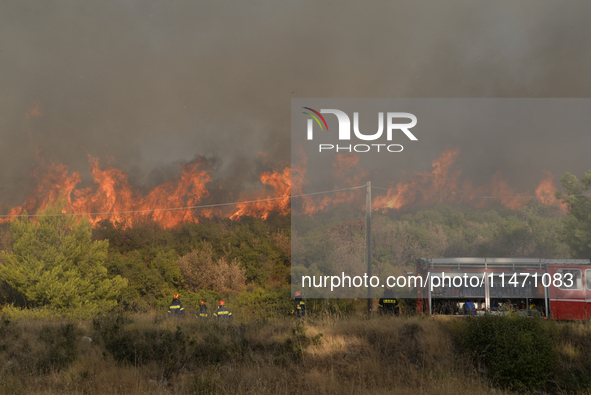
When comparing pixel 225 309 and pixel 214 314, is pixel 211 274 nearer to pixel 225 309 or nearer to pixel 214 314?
pixel 214 314

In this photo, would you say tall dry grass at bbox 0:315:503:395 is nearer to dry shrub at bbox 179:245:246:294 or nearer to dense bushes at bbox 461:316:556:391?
dense bushes at bbox 461:316:556:391

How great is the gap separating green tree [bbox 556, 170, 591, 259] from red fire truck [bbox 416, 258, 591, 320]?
21.7 meters

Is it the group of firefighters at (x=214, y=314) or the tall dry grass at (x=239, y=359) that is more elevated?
Answer: the group of firefighters at (x=214, y=314)

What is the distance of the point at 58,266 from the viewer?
25.2 meters

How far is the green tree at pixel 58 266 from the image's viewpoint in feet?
81.1

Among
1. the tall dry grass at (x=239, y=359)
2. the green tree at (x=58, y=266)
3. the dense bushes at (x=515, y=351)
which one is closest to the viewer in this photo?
the tall dry grass at (x=239, y=359)

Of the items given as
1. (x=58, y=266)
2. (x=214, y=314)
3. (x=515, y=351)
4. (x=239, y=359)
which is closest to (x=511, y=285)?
(x=515, y=351)

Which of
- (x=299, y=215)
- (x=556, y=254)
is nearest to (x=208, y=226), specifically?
(x=299, y=215)

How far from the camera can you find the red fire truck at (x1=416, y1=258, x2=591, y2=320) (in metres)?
13.2

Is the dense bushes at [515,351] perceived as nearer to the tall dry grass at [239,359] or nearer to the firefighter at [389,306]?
the tall dry grass at [239,359]

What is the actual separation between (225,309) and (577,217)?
31675 millimetres

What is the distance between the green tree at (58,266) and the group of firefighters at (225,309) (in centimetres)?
1412

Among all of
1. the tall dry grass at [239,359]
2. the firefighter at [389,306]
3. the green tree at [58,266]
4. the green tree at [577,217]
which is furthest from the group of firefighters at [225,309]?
the green tree at [577,217]

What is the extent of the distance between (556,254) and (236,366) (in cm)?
3593
